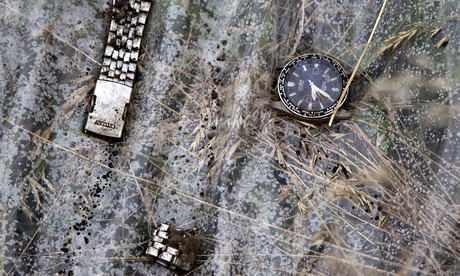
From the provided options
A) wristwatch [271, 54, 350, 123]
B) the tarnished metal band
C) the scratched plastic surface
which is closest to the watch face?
wristwatch [271, 54, 350, 123]

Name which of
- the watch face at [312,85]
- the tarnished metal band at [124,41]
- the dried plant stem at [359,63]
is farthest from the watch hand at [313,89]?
the tarnished metal band at [124,41]

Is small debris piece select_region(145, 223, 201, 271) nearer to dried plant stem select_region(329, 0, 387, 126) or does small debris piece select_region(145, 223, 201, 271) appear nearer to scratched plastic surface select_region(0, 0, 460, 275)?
scratched plastic surface select_region(0, 0, 460, 275)

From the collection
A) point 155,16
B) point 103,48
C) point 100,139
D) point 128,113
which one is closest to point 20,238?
point 100,139

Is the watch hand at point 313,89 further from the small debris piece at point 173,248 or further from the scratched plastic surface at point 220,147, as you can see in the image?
the small debris piece at point 173,248

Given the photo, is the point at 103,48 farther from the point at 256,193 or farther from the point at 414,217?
the point at 414,217

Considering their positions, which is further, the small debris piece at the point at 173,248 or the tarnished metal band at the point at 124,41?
the tarnished metal band at the point at 124,41
